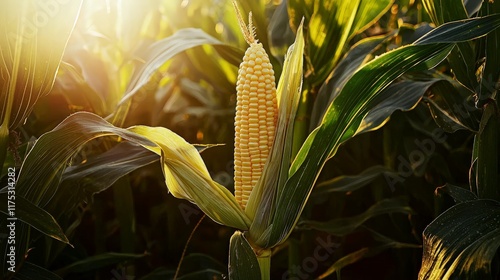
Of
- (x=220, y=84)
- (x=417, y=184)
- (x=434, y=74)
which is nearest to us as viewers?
(x=434, y=74)

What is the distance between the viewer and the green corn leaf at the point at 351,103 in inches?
57.7

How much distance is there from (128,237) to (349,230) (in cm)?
84

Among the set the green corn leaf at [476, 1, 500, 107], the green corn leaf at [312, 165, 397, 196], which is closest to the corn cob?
the green corn leaf at [476, 1, 500, 107]

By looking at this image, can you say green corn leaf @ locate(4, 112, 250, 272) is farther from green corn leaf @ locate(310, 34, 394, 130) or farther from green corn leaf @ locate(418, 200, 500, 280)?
green corn leaf @ locate(310, 34, 394, 130)

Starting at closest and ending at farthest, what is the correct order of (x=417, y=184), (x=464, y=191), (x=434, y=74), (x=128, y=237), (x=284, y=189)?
(x=284, y=189)
(x=464, y=191)
(x=434, y=74)
(x=128, y=237)
(x=417, y=184)

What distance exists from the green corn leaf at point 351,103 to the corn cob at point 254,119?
10 cm

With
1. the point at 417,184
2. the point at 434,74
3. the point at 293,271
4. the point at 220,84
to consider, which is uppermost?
the point at 220,84

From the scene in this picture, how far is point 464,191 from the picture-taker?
1845mm

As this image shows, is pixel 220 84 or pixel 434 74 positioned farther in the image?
pixel 220 84

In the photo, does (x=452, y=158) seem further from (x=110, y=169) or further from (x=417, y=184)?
(x=110, y=169)

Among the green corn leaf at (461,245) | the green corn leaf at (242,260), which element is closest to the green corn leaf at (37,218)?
the green corn leaf at (242,260)

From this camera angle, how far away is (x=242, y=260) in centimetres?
157

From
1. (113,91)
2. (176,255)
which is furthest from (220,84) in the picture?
(176,255)

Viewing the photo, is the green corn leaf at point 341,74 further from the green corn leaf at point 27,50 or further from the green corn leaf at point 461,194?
the green corn leaf at point 27,50
